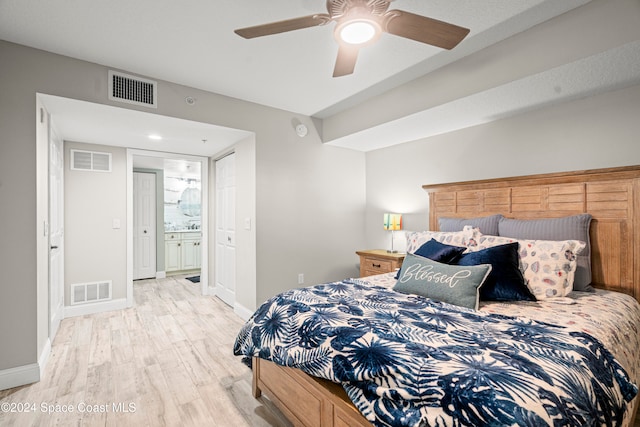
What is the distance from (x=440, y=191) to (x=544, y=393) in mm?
2688

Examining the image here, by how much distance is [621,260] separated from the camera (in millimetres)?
2301

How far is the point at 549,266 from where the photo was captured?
6.94 feet

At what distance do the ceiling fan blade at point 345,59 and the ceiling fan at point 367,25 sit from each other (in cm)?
6

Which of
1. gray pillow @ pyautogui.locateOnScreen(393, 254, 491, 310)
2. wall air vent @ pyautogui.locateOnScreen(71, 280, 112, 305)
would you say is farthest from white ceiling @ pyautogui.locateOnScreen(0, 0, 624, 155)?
wall air vent @ pyautogui.locateOnScreen(71, 280, 112, 305)

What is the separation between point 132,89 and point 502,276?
3.37 m

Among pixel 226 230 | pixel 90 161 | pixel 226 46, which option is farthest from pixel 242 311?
pixel 226 46

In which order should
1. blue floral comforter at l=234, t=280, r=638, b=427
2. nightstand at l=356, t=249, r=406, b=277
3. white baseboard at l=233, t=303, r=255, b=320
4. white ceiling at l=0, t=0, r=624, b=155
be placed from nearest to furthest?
1. blue floral comforter at l=234, t=280, r=638, b=427
2. white ceiling at l=0, t=0, r=624, b=155
3. nightstand at l=356, t=249, r=406, b=277
4. white baseboard at l=233, t=303, r=255, b=320

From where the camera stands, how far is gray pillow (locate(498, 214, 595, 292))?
2314mm

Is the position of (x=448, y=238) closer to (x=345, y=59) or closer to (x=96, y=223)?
(x=345, y=59)

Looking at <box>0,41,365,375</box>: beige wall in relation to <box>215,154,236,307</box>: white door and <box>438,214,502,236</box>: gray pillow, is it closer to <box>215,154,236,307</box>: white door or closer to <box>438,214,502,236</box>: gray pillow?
<box>215,154,236,307</box>: white door

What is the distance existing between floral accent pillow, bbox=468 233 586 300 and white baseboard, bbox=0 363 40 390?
12.1 feet

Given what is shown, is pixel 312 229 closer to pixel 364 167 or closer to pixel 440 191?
pixel 364 167

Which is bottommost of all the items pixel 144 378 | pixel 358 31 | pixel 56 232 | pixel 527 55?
pixel 144 378

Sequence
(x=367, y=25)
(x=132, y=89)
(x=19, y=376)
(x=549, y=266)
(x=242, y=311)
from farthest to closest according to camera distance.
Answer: (x=242, y=311), (x=132, y=89), (x=19, y=376), (x=549, y=266), (x=367, y=25)
